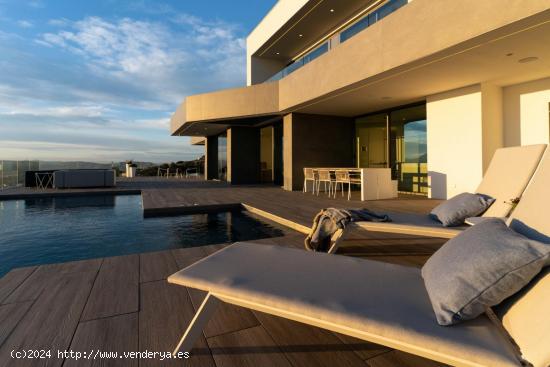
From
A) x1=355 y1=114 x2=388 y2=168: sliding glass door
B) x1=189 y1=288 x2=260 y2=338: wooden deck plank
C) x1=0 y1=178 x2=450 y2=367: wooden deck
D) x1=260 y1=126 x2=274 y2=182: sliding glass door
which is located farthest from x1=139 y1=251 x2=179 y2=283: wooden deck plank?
x1=260 y1=126 x2=274 y2=182: sliding glass door

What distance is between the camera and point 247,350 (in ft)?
4.57

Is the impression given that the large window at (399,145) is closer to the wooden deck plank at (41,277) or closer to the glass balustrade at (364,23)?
the glass balustrade at (364,23)

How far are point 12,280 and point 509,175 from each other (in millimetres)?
4194

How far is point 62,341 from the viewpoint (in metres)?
1.45

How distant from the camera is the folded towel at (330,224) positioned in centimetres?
Answer: 269

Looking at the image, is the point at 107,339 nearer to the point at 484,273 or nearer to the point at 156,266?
the point at 156,266

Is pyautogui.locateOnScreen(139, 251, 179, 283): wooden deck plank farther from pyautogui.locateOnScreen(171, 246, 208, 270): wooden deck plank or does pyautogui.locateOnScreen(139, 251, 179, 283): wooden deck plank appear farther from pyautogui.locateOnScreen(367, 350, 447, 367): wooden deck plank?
pyautogui.locateOnScreen(367, 350, 447, 367): wooden deck plank

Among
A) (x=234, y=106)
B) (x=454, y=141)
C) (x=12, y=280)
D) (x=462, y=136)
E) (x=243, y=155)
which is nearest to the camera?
(x=12, y=280)

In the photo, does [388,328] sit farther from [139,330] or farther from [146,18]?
[146,18]

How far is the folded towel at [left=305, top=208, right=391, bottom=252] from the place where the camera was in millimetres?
2688

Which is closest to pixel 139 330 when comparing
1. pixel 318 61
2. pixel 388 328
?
pixel 388 328

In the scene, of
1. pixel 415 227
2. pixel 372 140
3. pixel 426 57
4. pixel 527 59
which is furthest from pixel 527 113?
pixel 415 227

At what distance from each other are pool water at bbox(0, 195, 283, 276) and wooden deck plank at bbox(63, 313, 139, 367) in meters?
2.18

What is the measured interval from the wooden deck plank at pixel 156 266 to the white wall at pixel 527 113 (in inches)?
297
